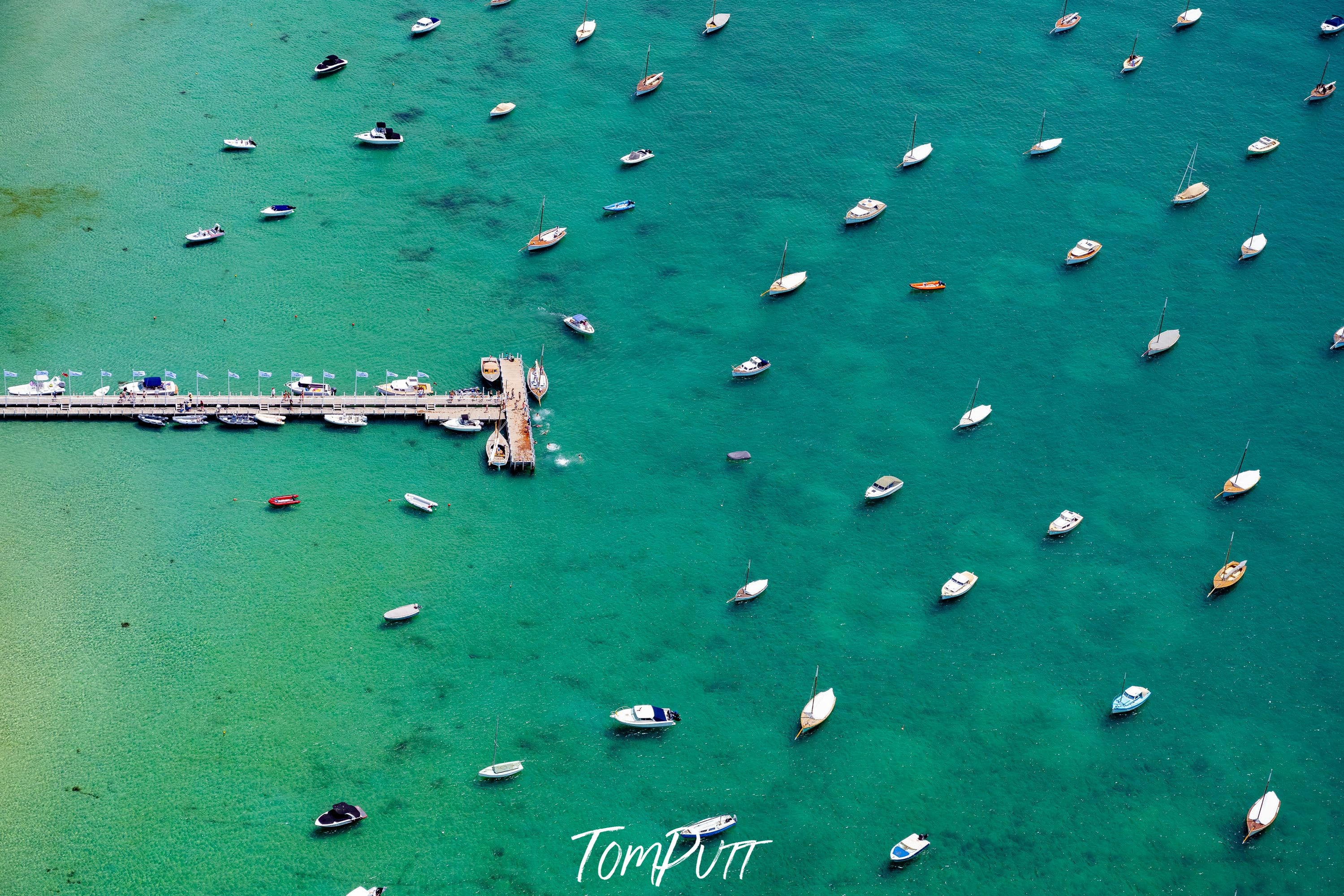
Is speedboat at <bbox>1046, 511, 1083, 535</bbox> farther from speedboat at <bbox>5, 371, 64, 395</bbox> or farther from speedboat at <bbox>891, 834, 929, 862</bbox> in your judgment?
speedboat at <bbox>5, 371, 64, 395</bbox>

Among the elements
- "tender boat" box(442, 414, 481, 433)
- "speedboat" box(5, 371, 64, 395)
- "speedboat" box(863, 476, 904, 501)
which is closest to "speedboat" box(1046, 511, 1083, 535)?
"speedboat" box(863, 476, 904, 501)

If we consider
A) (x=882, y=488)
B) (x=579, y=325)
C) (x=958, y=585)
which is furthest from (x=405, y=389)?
(x=958, y=585)

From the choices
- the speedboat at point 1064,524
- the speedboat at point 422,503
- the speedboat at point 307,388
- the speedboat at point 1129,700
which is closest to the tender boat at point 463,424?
the speedboat at point 422,503

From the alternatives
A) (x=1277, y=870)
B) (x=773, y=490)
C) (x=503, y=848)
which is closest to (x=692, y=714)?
(x=503, y=848)

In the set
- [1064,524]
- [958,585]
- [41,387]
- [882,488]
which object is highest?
[41,387]

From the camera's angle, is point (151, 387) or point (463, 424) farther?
point (151, 387)

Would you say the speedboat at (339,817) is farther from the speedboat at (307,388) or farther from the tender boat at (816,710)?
the speedboat at (307,388)

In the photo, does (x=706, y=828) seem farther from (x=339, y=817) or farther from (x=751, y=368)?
(x=751, y=368)
